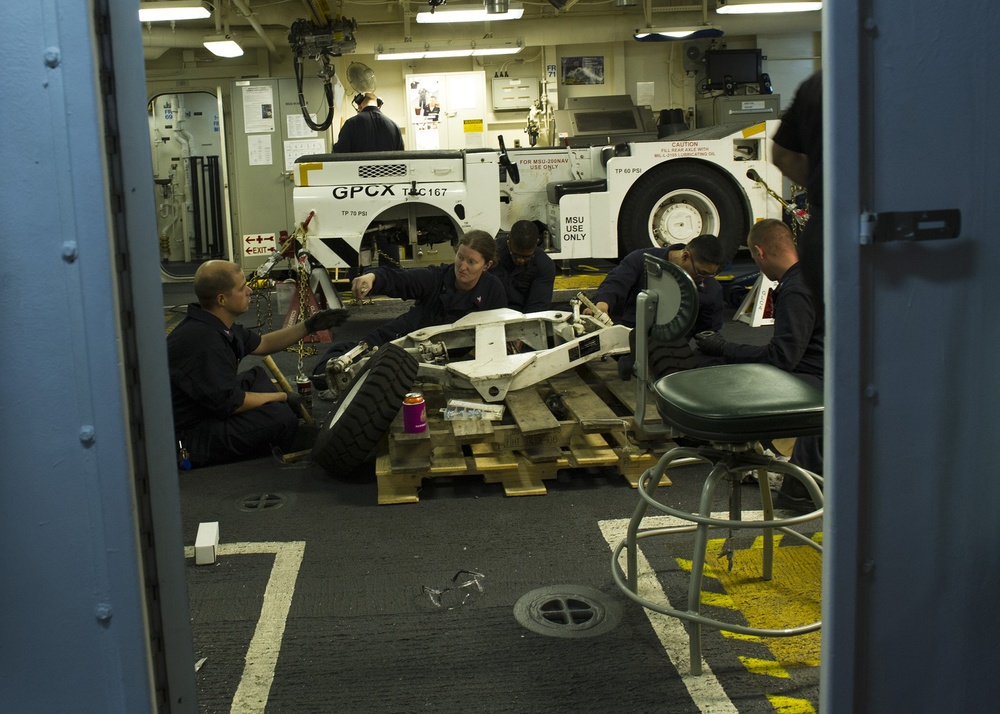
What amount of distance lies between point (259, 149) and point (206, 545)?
407 inches

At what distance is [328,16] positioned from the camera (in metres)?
12.6

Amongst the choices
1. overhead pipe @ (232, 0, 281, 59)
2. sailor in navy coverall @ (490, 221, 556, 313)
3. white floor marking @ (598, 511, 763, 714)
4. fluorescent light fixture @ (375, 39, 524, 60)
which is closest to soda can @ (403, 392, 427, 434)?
white floor marking @ (598, 511, 763, 714)

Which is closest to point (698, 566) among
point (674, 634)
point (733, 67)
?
point (674, 634)

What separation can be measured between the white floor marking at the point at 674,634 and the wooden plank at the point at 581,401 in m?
0.60

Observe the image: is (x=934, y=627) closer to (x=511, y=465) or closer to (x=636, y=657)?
(x=636, y=657)

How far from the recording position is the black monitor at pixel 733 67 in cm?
1374

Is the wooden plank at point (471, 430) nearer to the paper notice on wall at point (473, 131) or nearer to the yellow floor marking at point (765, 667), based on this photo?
the yellow floor marking at point (765, 667)

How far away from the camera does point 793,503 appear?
12.9 ft

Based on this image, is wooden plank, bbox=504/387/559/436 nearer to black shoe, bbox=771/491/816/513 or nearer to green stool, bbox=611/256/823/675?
black shoe, bbox=771/491/816/513

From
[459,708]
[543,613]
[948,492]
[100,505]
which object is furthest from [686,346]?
[100,505]

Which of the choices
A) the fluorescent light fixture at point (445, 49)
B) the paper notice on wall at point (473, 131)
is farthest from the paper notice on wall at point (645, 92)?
the paper notice on wall at point (473, 131)

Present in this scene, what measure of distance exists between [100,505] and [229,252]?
12.5m

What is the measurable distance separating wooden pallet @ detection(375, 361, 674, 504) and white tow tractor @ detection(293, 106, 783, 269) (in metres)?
3.88

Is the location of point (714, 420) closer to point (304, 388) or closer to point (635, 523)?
point (635, 523)
